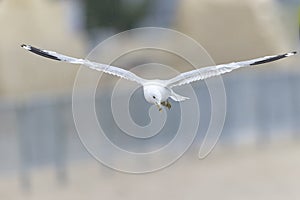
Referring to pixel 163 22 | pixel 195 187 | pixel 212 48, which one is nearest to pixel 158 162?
pixel 195 187

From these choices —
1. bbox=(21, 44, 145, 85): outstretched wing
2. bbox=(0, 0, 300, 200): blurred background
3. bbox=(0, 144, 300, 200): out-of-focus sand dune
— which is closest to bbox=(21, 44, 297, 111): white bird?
bbox=(21, 44, 145, 85): outstretched wing

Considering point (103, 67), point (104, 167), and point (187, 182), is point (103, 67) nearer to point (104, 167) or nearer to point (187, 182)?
point (187, 182)

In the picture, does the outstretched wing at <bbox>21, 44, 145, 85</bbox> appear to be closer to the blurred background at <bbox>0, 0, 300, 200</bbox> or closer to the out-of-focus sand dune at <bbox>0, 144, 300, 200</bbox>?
the blurred background at <bbox>0, 0, 300, 200</bbox>

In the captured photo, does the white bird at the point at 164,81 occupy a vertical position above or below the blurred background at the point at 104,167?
below

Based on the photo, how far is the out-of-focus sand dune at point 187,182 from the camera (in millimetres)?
8180

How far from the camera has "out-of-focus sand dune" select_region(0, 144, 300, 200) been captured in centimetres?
818

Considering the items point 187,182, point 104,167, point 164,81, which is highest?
point 104,167

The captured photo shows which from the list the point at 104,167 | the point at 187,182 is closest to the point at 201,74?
the point at 187,182

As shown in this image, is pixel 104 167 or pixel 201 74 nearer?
pixel 201 74

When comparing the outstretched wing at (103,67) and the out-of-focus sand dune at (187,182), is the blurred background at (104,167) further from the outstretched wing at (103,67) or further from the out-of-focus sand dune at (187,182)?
the outstretched wing at (103,67)

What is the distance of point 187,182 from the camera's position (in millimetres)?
8852

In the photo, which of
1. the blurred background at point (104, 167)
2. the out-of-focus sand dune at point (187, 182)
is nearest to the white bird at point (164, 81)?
the blurred background at point (104, 167)

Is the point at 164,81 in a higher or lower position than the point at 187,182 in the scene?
lower

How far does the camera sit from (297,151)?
10.1 metres
